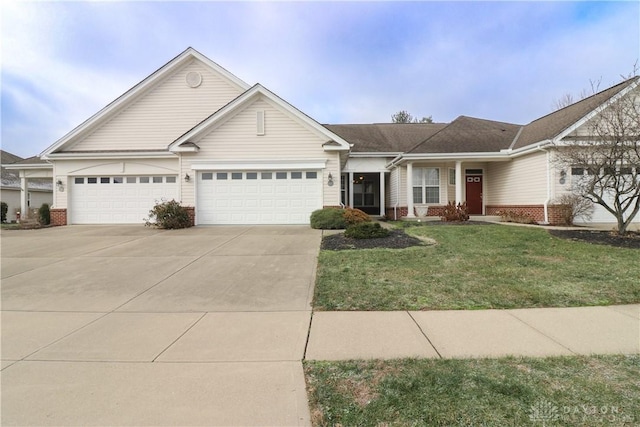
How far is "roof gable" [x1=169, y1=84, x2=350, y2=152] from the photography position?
47.8 feet

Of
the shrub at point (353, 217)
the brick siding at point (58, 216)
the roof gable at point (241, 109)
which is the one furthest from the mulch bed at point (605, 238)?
the brick siding at point (58, 216)

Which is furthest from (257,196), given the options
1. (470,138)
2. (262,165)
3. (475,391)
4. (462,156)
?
(475,391)

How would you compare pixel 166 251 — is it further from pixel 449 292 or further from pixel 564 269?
pixel 564 269

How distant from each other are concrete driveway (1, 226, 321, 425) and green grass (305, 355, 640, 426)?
0.38 metres

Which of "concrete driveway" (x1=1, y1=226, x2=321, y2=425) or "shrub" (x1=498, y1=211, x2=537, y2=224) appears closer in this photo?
"concrete driveway" (x1=1, y1=226, x2=321, y2=425)

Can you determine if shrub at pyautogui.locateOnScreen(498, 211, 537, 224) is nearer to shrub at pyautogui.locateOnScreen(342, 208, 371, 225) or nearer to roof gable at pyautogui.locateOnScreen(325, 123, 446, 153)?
roof gable at pyautogui.locateOnScreen(325, 123, 446, 153)

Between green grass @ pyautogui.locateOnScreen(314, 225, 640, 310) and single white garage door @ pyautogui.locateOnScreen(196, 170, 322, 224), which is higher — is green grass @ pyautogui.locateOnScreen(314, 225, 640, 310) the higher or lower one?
the lower one

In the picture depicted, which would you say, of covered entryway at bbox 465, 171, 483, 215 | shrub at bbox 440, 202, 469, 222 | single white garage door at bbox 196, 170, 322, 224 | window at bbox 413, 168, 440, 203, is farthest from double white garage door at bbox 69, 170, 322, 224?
covered entryway at bbox 465, 171, 483, 215

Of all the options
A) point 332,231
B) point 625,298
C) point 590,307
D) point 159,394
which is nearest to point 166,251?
point 332,231

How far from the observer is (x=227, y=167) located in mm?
14844

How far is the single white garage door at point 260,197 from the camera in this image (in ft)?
48.9

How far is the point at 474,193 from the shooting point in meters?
18.7

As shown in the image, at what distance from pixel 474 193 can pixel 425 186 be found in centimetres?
295

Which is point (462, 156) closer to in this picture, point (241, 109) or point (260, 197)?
point (260, 197)
